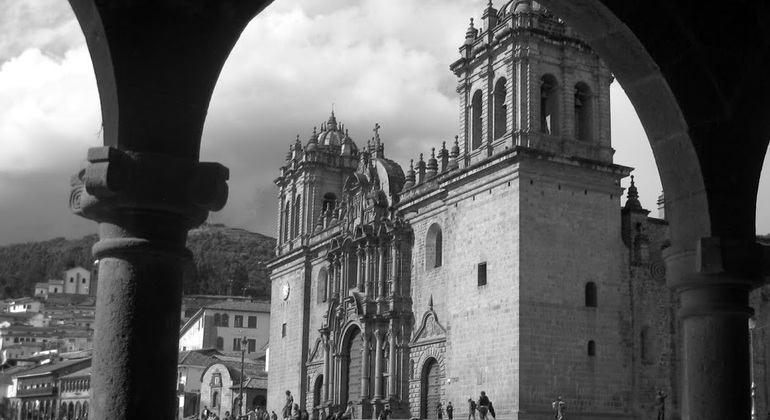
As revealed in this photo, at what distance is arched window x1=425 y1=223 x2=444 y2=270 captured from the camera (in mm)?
31516

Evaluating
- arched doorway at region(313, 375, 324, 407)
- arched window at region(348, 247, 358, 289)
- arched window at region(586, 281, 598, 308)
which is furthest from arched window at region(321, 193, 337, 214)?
arched window at region(586, 281, 598, 308)

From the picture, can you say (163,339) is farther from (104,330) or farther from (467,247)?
(467,247)

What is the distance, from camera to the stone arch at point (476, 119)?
30062 millimetres

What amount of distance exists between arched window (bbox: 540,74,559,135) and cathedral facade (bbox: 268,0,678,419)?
0.05m

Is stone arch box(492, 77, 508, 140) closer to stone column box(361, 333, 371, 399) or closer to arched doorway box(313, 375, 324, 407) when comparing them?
stone column box(361, 333, 371, 399)

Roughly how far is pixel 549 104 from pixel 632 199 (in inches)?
149

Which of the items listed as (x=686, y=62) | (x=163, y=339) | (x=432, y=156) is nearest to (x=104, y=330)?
(x=163, y=339)

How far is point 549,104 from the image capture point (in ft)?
95.5

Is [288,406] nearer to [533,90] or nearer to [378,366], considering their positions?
[378,366]

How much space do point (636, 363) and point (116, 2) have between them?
84.3 ft

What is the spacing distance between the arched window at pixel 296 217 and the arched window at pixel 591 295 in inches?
703

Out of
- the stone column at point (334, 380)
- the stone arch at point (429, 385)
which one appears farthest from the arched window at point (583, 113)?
the stone column at point (334, 380)

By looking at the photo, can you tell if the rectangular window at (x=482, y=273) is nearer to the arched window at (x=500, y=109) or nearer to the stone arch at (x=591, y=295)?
the stone arch at (x=591, y=295)

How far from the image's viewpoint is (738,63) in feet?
19.1
